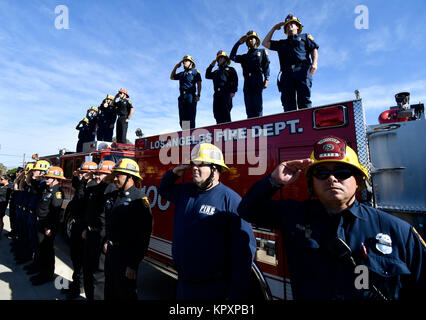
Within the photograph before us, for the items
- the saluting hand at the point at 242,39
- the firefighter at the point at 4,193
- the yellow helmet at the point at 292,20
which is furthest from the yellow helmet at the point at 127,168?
the firefighter at the point at 4,193

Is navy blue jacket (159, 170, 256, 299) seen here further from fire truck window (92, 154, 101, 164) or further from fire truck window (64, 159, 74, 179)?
→ fire truck window (64, 159, 74, 179)

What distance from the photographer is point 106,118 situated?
892 centimetres

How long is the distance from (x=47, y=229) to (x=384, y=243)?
5057 millimetres

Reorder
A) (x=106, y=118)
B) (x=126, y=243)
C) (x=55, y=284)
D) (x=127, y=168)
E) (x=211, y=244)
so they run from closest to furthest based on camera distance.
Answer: (x=211, y=244)
(x=126, y=243)
(x=127, y=168)
(x=55, y=284)
(x=106, y=118)

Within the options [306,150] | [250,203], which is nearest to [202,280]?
[250,203]

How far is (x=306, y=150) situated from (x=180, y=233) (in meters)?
1.58

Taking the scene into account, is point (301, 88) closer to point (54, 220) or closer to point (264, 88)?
point (264, 88)

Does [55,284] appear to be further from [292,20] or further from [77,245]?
[292,20]

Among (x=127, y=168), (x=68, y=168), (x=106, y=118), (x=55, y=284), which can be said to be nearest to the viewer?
(x=127, y=168)

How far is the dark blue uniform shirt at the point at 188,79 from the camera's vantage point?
554cm

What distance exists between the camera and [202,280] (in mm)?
1774

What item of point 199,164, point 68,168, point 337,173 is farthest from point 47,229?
point 337,173

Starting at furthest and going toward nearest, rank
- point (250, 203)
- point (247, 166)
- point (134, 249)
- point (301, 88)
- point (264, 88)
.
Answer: point (264, 88) < point (301, 88) < point (247, 166) < point (134, 249) < point (250, 203)

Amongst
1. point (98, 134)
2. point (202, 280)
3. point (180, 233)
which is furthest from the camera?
point (98, 134)
